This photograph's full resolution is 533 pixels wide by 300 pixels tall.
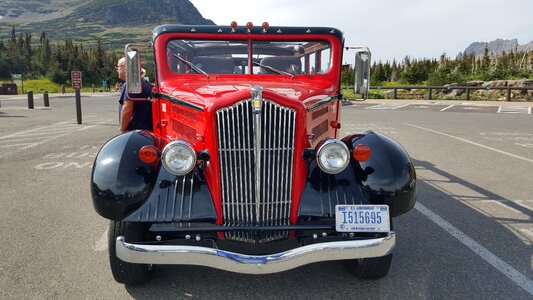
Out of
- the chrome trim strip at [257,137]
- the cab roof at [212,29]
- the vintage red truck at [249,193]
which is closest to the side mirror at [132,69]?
the cab roof at [212,29]

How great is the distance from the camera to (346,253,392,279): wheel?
3018mm

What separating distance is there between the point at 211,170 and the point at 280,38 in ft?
6.11

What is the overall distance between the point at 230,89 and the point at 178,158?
2.49ft

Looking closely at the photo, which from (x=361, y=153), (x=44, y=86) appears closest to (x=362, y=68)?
(x=361, y=153)

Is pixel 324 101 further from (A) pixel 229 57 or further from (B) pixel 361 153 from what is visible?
(A) pixel 229 57

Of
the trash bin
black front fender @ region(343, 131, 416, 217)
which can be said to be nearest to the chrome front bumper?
black front fender @ region(343, 131, 416, 217)

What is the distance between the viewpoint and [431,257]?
352 centimetres

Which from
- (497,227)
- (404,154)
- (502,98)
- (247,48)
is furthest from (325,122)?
(502,98)

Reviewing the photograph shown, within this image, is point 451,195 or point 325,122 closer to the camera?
point 325,122

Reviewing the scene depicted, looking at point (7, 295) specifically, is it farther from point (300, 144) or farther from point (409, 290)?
point (409, 290)

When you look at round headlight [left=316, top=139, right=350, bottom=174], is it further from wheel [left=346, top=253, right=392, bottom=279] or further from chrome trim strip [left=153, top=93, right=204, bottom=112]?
chrome trim strip [left=153, top=93, right=204, bottom=112]

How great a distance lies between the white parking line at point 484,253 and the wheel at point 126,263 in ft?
8.64

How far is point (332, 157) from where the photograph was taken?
290 centimetres

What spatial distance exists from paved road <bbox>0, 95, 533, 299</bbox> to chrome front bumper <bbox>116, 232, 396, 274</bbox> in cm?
47
